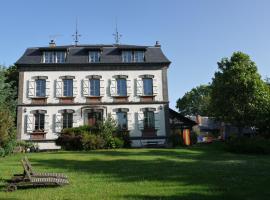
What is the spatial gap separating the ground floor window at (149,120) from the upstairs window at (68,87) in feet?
22.3

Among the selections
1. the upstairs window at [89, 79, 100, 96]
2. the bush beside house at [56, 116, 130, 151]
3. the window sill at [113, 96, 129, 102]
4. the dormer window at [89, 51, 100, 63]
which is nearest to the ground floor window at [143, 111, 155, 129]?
the window sill at [113, 96, 129, 102]

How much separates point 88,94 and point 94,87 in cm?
83

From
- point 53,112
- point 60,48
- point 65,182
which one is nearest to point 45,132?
point 53,112

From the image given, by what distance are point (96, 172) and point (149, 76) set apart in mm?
17312

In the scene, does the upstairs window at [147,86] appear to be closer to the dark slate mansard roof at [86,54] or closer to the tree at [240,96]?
the dark slate mansard roof at [86,54]

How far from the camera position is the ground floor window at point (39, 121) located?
93.3ft

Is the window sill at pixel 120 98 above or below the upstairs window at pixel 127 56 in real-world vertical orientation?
below

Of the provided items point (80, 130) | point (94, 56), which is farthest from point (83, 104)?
point (94, 56)

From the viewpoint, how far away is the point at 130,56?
98.5 ft

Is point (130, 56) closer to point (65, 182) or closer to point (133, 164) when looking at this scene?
point (133, 164)

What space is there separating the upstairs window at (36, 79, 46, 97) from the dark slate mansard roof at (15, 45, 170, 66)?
65.4 inches

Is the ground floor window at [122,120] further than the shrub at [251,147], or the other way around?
the ground floor window at [122,120]

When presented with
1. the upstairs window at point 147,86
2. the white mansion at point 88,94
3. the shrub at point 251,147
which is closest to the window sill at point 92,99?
the white mansion at point 88,94

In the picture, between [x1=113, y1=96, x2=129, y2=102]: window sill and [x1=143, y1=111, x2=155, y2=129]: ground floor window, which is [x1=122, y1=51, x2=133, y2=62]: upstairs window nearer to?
[x1=113, y1=96, x2=129, y2=102]: window sill
